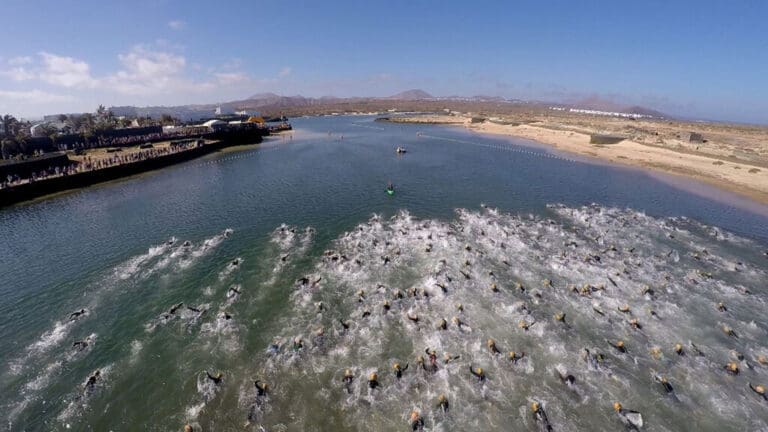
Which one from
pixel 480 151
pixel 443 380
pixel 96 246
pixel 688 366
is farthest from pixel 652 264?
pixel 480 151

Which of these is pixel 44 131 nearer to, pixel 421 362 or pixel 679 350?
pixel 421 362

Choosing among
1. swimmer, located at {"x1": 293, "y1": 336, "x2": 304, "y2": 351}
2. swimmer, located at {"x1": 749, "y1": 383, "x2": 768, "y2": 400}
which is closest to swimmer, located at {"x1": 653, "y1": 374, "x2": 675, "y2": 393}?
swimmer, located at {"x1": 749, "y1": 383, "x2": 768, "y2": 400}

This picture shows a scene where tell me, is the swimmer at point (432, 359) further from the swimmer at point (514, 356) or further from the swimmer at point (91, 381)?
the swimmer at point (91, 381)

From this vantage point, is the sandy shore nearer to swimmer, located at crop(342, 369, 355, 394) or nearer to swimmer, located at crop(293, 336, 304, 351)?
swimmer, located at crop(342, 369, 355, 394)

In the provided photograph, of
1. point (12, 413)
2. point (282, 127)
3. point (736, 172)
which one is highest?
point (282, 127)

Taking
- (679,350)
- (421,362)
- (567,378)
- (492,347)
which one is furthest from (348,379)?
(679,350)

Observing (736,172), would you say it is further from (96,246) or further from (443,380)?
(96,246)
